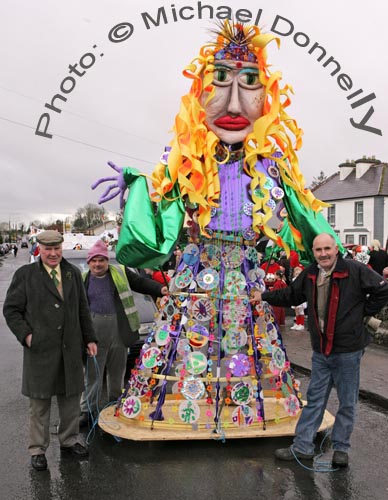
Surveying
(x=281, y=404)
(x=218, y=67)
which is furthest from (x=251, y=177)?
(x=281, y=404)

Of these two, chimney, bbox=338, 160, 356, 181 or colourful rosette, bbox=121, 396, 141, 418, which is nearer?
colourful rosette, bbox=121, 396, 141, 418

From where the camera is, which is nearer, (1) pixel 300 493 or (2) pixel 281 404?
(1) pixel 300 493

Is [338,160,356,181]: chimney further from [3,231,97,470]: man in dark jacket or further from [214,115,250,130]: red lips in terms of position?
[3,231,97,470]: man in dark jacket

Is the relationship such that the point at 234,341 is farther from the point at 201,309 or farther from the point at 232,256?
the point at 232,256

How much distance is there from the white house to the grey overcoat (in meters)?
25.5

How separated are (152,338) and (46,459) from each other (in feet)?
4.01

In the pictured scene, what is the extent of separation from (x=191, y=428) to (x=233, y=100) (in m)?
2.73

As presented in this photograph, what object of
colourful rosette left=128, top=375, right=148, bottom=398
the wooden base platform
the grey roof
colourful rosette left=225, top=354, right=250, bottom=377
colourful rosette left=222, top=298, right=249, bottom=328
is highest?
the grey roof

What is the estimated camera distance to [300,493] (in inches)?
131

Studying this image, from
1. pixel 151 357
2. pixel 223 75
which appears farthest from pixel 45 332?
pixel 223 75

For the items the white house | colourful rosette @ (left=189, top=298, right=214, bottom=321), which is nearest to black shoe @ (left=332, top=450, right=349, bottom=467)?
colourful rosette @ (left=189, top=298, right=214, bottom=321)

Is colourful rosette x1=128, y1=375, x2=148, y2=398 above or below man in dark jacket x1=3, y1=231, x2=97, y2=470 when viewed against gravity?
below

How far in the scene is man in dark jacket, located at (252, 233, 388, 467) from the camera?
3572 mm

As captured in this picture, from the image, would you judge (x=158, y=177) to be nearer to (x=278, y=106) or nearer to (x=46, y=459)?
(x=278, y=106)
